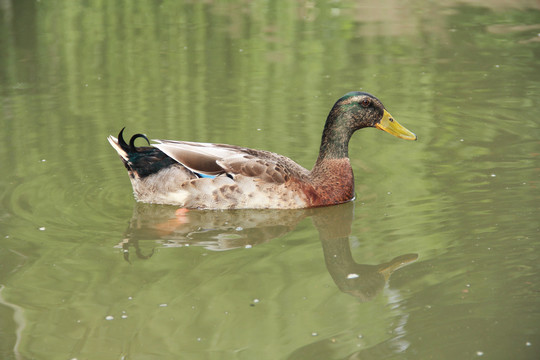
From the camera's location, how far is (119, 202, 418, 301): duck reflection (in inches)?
259

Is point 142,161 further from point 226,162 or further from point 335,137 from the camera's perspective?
point 335,137

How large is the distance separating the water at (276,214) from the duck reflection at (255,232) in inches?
1.1

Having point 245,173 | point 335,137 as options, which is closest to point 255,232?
point 245,173

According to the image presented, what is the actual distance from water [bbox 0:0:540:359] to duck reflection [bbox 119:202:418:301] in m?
0.03

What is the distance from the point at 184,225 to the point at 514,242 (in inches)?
125

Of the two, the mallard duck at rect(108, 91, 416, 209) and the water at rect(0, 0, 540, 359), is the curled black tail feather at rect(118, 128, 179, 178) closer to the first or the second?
the mallard duck at rect(108, 91, 416, 209)

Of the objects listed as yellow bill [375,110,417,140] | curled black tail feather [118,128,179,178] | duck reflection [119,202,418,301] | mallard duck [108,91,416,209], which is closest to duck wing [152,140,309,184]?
mallard duck [108,91,416,209]

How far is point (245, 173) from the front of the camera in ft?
25.9

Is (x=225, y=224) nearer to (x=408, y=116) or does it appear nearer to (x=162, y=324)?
(x=162, y=324)

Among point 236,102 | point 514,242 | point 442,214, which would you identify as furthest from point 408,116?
point 514,242

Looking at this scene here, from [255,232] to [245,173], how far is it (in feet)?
2.42

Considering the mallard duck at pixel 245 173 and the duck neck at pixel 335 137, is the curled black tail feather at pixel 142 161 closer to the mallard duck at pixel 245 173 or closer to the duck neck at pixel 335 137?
the mallard duck at pixel 245 173

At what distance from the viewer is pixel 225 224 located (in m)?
7.66

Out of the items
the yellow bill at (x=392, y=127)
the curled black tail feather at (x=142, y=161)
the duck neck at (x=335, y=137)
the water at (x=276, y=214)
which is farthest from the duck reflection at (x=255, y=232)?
the yellow bill at (x=392, y=127)
